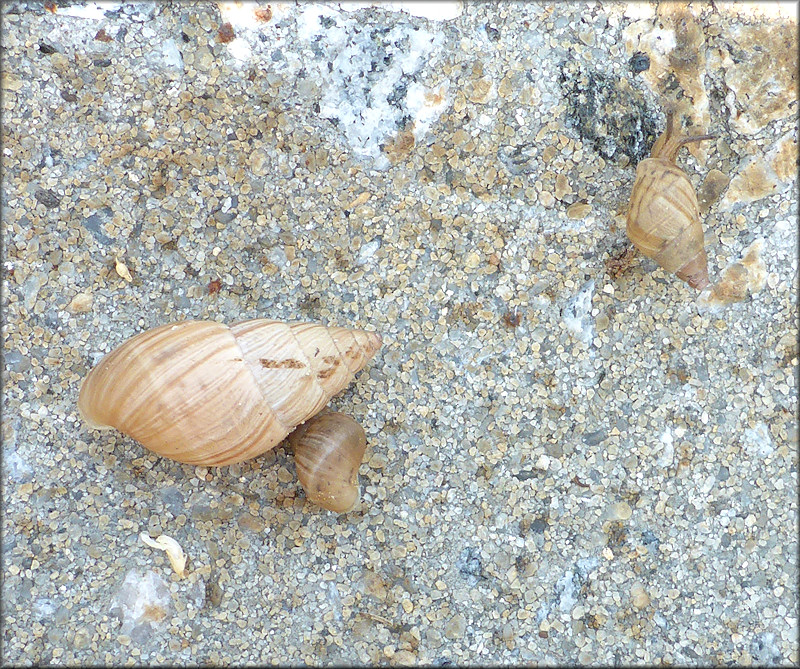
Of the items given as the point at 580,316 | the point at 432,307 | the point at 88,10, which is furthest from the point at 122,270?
the point at 580,316

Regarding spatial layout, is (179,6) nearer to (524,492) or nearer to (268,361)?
(268,361)

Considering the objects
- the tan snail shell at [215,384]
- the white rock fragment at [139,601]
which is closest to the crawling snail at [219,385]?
the tan snail shell at [215,384]

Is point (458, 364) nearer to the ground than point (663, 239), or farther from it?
nearer to the ground

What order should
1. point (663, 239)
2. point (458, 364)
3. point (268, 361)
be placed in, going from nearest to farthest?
point (268, 361), point (663, 239), point (458, 364)

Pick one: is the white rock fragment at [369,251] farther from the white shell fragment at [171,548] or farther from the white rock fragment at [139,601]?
the white rock fragment at [139,601]

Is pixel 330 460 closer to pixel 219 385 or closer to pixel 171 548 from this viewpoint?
pixel 219 385

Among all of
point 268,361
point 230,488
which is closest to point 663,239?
point 268,361
